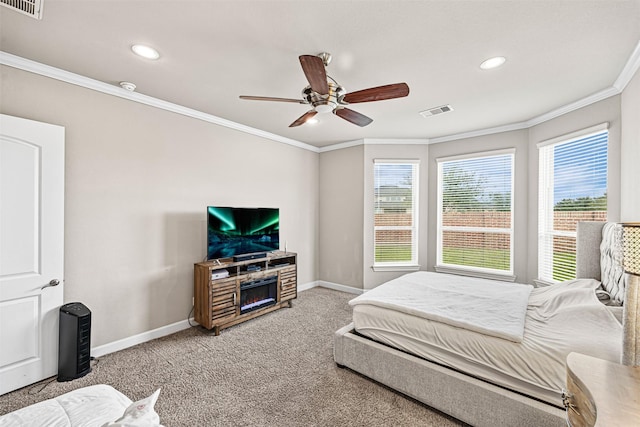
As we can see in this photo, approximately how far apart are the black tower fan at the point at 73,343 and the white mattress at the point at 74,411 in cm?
137

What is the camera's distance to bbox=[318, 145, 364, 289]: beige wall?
4.88 metres

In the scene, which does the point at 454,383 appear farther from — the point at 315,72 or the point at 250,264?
the point at 250,264

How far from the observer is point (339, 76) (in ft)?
8.22

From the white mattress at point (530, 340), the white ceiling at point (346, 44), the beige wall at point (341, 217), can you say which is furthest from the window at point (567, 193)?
the beige wall at point (341, 217)

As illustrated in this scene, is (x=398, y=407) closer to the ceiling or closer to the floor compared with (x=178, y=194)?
closer to the floor

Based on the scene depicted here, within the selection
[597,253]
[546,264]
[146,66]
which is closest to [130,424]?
[146,66]

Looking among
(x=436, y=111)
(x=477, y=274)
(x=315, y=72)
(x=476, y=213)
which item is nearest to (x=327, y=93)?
(x=315, y=72)

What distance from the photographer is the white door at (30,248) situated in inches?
83.7

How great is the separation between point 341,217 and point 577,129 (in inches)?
135

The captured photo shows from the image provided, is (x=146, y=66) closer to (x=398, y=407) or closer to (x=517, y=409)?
(x=398, y=407)

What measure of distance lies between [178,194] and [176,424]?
2364mm

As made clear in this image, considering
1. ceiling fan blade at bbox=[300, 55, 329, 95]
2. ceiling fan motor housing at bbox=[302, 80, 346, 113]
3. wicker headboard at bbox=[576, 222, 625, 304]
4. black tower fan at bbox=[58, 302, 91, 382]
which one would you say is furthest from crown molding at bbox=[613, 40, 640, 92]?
black tower fan at bbox=[58, 302, 91, 382]

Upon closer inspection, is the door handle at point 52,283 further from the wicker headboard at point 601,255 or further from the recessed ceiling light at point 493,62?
the wicker headboard at point 601,255

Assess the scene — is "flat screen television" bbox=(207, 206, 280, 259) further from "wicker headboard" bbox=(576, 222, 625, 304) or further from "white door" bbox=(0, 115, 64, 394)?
"wicker headboard" bbox=(576, 222, 625, 304)
